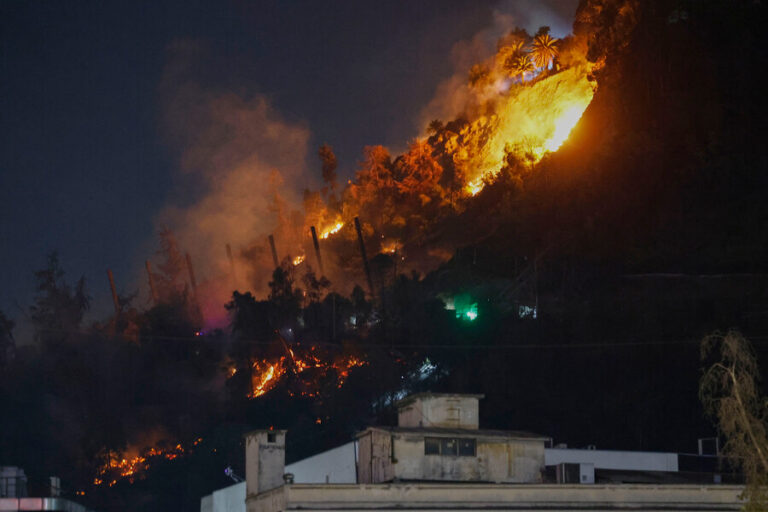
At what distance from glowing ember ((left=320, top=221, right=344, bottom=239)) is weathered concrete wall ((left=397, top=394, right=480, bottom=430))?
94253 millimetres

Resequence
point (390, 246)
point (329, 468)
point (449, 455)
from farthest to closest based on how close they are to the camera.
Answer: point (390, 246)
point (329, 468)
point (449, 455)

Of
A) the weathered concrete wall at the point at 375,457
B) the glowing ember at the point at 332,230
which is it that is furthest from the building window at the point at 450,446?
the glowing ember at the point at 332,230

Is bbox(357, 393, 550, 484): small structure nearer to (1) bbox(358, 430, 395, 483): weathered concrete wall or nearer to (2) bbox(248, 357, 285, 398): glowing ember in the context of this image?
(1) bbox(358, 430, 395, 483): weathered concrete wall

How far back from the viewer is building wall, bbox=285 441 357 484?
46.8 m

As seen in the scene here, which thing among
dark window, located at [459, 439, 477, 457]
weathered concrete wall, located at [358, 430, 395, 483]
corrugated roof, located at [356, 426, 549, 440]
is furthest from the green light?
dark window, located at [459, 439, 477, 457]

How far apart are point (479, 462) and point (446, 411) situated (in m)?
3.32

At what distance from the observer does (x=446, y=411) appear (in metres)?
43.5

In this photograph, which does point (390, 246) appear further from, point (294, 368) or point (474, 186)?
point (294, 368)

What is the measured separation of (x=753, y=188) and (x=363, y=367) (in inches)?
1337

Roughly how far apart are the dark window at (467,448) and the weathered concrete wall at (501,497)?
5009 millimetres

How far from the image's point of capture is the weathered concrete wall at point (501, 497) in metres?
34.4

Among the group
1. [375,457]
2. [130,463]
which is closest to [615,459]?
[375,457]

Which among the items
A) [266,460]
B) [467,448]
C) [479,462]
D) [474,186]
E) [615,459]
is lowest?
[479,462]

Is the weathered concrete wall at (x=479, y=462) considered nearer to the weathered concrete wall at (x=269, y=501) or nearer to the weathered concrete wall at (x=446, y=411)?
the weathered concrete wall at (x=446, y=411)
